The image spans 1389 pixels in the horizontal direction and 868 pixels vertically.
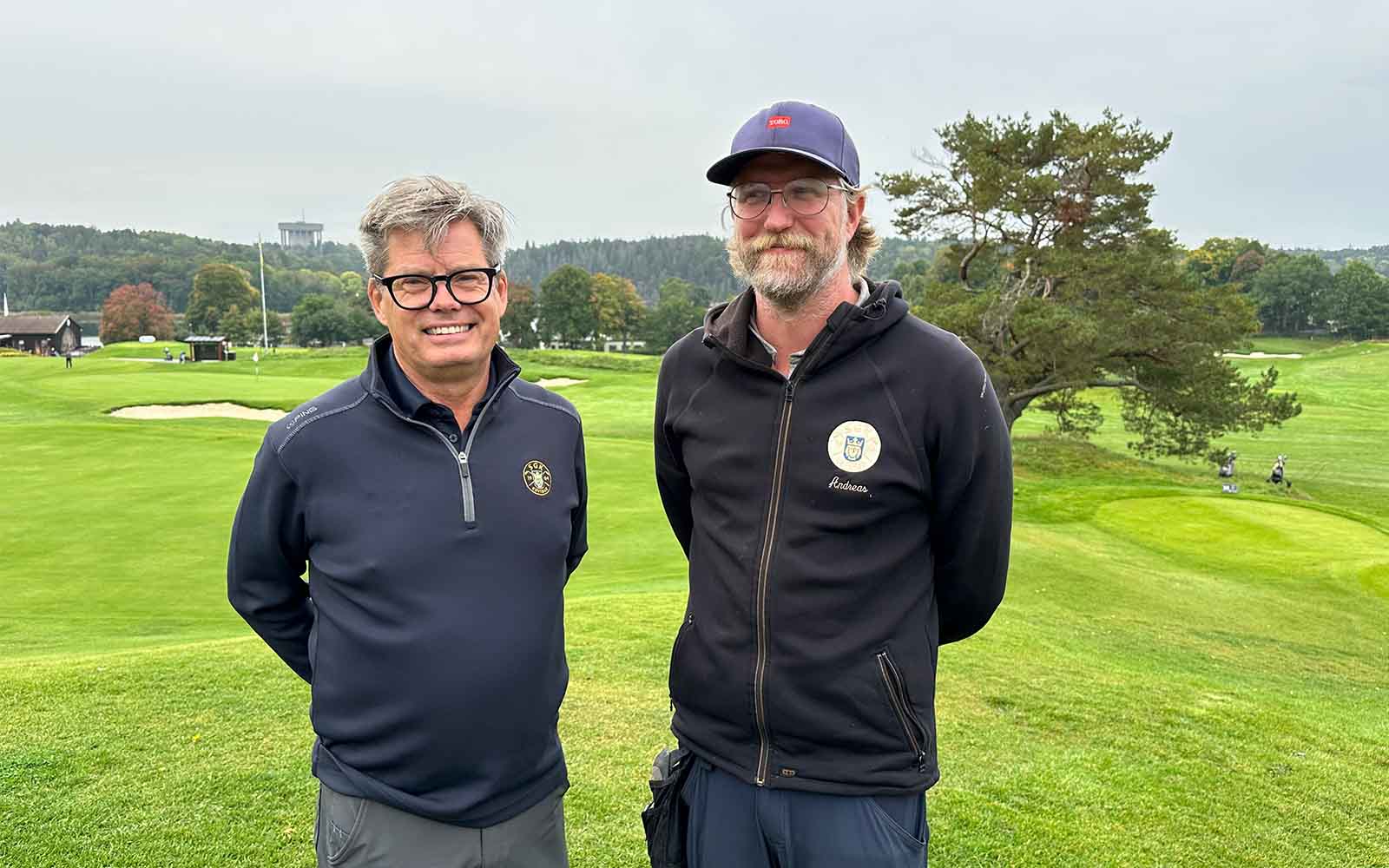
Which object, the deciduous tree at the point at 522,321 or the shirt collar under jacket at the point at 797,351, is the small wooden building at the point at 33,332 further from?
the shirt collar under jacket at the point at 797,351

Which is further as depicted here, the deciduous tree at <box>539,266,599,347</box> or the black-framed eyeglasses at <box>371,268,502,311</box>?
the deciduous tree at <box>539,266,599,347</box>

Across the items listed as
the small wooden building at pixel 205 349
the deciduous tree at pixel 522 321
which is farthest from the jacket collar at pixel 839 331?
the deciduous tree at pixel 522 321

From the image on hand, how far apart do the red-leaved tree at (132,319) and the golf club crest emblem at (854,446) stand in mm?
100758

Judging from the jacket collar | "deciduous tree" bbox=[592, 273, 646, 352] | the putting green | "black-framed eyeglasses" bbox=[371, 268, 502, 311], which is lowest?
the putting green

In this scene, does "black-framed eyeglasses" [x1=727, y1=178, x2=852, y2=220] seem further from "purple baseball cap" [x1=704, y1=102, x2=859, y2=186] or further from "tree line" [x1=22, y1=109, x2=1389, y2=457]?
"tree line" [x1=22, y1=109, x2=1389, y2=457]

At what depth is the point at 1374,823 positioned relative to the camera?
4422mm

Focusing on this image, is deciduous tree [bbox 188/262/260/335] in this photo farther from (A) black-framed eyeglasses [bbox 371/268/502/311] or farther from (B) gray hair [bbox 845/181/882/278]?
(B) gray hair [bbox 845/181/882/278]

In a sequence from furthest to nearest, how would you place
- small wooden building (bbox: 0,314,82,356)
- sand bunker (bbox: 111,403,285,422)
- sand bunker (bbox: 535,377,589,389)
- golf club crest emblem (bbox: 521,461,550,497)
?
small wooden building (bbox: 0,314,82,356) < sand bunker (bbox: 535,377,589,389) < sand bunker (bbox: 111,403,285,422) < golf club crest emblem (bbox: 521,461,550,497)

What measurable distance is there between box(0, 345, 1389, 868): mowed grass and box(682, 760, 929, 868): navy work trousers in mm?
1314

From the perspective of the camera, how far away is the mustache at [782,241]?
2.67 metres

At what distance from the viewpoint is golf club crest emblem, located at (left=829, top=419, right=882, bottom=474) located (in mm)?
2576

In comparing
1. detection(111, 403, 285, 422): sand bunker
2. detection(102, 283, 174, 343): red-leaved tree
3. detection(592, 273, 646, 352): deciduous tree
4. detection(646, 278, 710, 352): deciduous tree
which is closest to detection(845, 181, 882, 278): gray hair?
detection(111, 403, 285, 422): sand bunker

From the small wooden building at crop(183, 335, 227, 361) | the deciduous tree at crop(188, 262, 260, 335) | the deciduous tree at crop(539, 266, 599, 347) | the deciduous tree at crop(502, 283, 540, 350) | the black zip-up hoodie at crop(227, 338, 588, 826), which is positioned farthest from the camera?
the deciduous tree at crop(188, 262, 260, 335)

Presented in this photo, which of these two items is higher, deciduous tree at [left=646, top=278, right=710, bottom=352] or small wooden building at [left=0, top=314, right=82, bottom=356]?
deciduous tree at [left=646, top=278, right=710, bottom=352]
